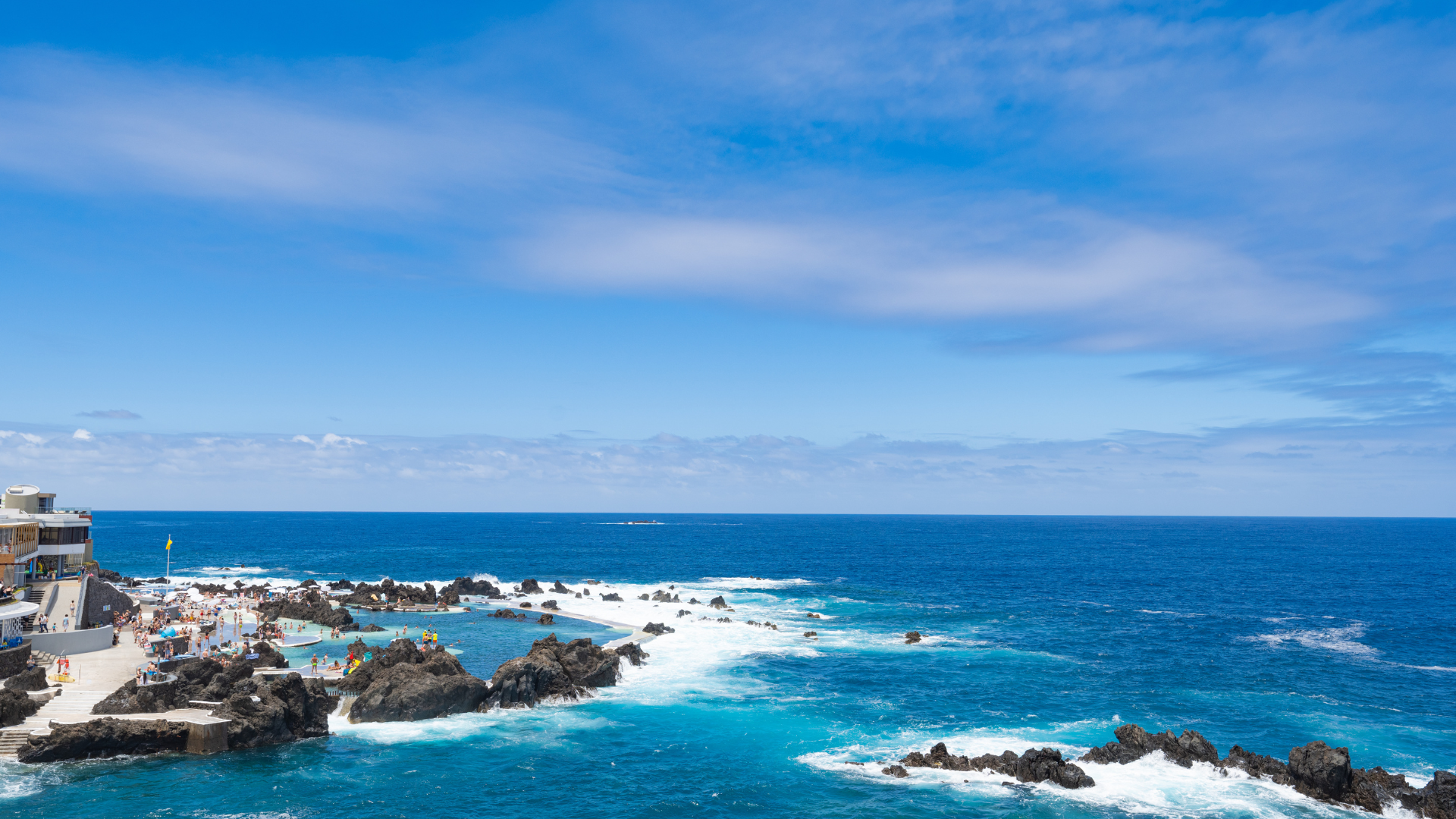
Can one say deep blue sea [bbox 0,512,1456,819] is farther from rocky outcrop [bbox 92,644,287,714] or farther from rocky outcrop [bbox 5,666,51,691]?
rocky outcrop [bbox 5,666,51,691]

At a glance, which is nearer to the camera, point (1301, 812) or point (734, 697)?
point (1301, 812)

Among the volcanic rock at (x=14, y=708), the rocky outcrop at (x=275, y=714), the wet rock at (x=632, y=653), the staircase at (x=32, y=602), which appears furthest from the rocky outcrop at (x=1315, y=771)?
the staircase at (x=32, y=602)

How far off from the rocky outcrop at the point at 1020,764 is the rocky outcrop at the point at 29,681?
44462mm

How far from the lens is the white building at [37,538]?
5856 centimetres

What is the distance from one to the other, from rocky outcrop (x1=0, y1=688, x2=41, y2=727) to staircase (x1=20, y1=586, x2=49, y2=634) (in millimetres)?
12549

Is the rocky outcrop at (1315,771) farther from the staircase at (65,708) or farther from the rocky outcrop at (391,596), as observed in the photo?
the rocky outcrop at (391,596)

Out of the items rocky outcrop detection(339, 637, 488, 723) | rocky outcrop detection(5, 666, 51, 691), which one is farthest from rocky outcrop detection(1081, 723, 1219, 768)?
rocky outcrop detection(5, 666, 51, 691)

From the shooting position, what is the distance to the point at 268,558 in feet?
523

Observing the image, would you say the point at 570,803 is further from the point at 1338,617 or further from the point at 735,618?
the point at 1338,617

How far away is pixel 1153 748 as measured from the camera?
4128cm

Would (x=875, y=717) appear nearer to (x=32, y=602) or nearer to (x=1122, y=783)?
(x=1122, y=783)

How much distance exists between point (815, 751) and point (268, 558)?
487 ft

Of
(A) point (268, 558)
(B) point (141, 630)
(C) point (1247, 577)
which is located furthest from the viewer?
(A) point (268, 558)

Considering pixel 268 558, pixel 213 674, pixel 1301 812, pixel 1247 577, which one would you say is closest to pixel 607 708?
pixel 213 674
